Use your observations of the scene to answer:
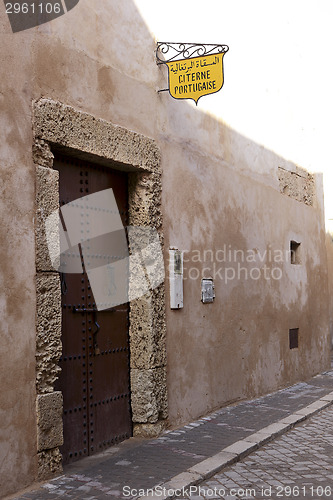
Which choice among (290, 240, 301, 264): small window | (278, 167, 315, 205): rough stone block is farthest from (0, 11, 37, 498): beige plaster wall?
(290, 240, 301, 264): small window

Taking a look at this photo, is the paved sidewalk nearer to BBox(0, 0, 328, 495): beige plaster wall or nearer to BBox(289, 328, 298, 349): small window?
BBox(0, 0, 328, 495): beige plaster wall

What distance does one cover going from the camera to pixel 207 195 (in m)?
6.26

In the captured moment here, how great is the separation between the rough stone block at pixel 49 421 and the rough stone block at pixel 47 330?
6 centimetres

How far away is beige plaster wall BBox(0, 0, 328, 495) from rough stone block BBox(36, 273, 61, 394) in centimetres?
6

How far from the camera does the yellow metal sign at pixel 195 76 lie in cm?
514

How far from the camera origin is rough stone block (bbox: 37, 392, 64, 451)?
3898 millimetres

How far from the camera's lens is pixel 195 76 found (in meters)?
5.29

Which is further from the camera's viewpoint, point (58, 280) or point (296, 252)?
point (296, 252)

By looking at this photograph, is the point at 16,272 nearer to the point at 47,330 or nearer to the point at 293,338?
the point at 47,330

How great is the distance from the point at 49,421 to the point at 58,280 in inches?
37.2

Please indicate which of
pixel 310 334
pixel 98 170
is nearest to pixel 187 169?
pixel 98 170

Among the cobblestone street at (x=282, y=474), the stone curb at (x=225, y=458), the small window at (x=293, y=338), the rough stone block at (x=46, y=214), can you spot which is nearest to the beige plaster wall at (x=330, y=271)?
the small window at (x=293, y=338)

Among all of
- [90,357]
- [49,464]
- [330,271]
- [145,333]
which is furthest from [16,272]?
[330,271]

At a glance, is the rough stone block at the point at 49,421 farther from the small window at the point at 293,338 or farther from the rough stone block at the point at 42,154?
the small window at the point at 293,338
